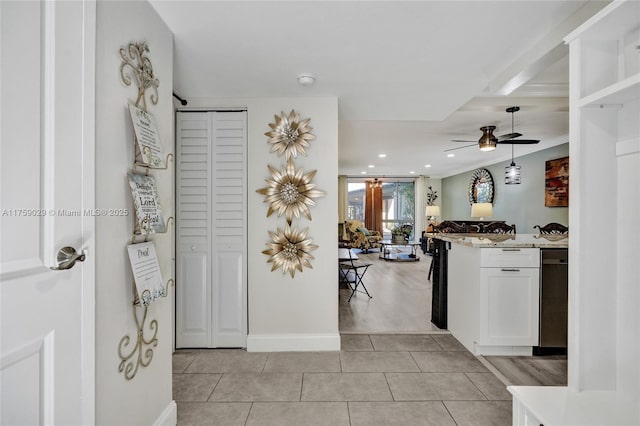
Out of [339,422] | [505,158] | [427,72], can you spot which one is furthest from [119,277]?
[505,158]

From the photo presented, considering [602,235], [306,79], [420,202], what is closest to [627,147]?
[602,235]

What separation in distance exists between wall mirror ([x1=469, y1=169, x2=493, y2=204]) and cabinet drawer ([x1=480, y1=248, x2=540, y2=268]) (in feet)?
19.1

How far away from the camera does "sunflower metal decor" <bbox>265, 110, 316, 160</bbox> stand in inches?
108

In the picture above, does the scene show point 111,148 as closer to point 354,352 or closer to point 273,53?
point 273,53

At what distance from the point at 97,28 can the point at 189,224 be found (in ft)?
6.00

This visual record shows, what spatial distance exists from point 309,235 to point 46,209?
1986 mm

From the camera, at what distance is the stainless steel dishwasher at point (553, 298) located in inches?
103

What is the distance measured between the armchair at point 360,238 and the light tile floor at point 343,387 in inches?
231

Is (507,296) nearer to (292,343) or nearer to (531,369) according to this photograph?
(531,369)

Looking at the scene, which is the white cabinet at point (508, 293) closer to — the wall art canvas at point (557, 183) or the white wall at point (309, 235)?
the white wall at point (309, 235)

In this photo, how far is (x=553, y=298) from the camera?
103 inches

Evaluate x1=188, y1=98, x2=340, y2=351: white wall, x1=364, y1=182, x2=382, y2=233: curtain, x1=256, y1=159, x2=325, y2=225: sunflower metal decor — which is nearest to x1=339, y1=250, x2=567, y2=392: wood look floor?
x1=188, y1=98, x2=340, y2=351: white wall

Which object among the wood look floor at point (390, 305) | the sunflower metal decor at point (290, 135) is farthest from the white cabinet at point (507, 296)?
the sunflower metal decor at point (290, 135)

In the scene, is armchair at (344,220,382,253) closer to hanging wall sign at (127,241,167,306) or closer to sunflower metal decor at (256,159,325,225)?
sunflower metal decor at (256,159,325,225)
